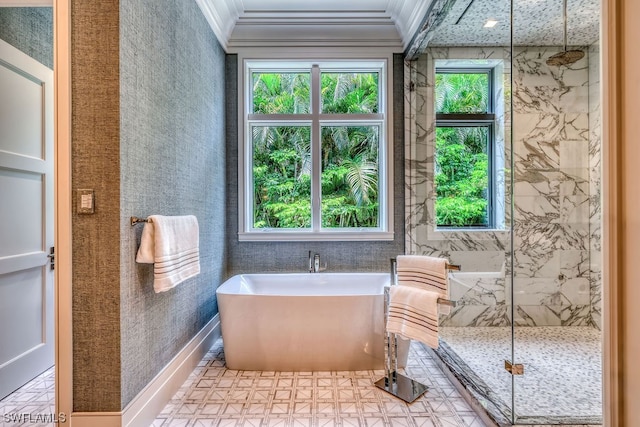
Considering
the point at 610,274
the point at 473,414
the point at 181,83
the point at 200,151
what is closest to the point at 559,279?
the point at 473,414

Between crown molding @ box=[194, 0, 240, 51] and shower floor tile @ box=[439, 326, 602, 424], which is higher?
crown molding @ box=[194, 0, 240, 51]

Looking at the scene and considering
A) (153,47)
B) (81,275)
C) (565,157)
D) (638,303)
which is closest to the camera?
(638,303)

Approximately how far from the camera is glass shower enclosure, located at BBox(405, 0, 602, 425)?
209 cm

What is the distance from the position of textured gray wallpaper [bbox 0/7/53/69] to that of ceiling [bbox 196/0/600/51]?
3.57ft

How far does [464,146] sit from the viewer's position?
121 inches

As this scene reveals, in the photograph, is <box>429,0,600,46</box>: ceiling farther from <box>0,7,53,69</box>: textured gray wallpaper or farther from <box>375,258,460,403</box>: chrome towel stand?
<box>0,7,53,69</box>: textured gray wallpaper

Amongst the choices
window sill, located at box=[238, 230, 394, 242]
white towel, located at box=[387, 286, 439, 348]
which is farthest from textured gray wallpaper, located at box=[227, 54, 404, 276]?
white towel, located at box=[387, 286, 439, 348]

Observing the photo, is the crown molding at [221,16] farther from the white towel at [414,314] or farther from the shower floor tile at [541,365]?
the shower floor tile at [541,365]

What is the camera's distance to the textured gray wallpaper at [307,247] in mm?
3145

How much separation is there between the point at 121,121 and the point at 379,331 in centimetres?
201

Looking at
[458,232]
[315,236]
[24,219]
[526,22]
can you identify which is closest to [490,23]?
[526,22]

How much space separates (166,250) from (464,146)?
2753 millimetres

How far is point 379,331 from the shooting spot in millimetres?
2252

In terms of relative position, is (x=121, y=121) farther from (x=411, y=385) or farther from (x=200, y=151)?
(x=411, y=385)
